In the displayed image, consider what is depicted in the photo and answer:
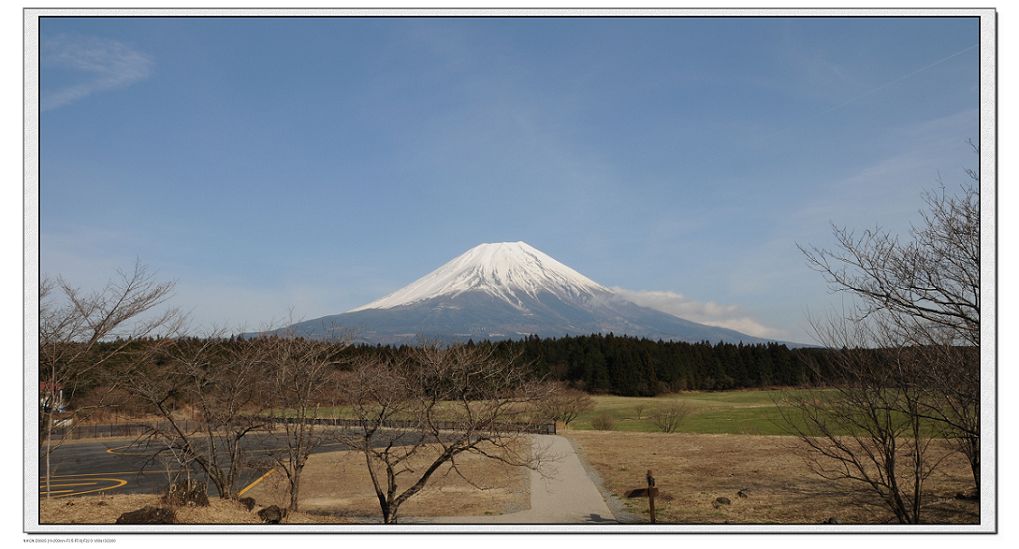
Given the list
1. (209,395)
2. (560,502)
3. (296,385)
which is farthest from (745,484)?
(209,395)

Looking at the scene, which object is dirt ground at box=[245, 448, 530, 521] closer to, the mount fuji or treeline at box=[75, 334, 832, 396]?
treeline at box=[75, 334, 832, 396]

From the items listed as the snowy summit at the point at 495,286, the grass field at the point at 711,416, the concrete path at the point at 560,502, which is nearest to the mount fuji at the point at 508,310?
the snowy summit at the point at 495,286

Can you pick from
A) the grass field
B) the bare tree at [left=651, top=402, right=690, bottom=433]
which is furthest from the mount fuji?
the bare tree at [left=651, top=402, right=690, bottom=433]

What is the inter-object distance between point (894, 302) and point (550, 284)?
186 m

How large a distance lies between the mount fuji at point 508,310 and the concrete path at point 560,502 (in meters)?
112

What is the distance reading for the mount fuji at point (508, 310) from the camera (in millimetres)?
152575

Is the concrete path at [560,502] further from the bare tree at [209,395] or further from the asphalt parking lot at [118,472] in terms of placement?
the asphalt parking lot at [118,472]

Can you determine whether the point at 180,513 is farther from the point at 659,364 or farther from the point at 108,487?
the point at 659,364

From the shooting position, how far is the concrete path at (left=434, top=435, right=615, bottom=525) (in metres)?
13.8

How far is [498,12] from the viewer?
8.27m

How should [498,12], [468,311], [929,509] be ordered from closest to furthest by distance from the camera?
[498,12] → [929,509] → [468,311]

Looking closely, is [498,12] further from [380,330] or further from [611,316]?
[611,316]

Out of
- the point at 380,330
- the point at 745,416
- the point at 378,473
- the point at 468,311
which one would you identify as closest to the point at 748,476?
the point at 378,473

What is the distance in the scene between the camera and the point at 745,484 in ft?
61.9
